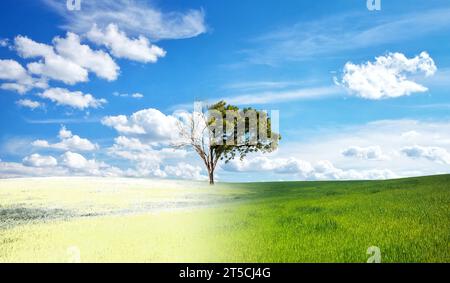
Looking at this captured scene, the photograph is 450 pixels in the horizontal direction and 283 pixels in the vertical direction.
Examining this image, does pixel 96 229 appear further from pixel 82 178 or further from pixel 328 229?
pixel 82 178

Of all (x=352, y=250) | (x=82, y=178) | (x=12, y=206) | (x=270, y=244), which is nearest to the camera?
(x=352, y=250)

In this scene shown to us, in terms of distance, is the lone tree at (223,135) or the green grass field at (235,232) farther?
the lone tree at (223,135)

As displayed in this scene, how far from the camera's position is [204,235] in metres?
11.5

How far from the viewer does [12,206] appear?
1867 cm

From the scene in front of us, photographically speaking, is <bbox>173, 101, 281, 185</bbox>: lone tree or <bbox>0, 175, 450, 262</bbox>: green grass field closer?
<bbox>0, 175, 450, 262</bbox>: green grass field

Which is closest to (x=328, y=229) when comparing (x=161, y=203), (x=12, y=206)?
(x=161, y=203)

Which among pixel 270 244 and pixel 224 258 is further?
pixel 270 244

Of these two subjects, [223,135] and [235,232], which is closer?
[235,232]

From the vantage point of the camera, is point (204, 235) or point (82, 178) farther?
point (82, 178)

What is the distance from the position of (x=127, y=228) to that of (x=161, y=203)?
287 inches
